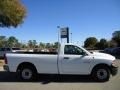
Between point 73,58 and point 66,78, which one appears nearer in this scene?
point 73,58

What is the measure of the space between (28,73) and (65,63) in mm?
1886

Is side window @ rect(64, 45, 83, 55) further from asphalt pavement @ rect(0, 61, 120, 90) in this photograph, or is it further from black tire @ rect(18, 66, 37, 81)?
black tire @ rect(18, 66, 37, 81)

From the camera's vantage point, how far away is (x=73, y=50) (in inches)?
524

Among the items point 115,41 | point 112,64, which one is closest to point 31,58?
point 112,64

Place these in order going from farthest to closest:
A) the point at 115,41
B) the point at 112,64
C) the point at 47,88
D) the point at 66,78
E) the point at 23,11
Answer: the point at 115,41, the point at 23,11, the point at 66,78, the point at 112,64, the point at 47,88

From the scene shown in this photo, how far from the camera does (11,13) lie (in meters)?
25.0

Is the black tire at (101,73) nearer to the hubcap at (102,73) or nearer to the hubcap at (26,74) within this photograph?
the hubcap at (102,73)

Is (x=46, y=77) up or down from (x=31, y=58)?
down

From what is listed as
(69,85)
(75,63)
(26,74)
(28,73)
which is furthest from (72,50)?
(26,74)

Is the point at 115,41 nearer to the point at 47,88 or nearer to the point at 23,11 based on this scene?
the point at 23,11

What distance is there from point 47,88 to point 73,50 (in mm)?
2860

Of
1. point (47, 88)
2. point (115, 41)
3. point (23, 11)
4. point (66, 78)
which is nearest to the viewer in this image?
point (47, 88)

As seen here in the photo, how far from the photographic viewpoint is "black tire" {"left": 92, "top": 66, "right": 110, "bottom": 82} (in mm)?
12844

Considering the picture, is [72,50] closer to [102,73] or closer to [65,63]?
[65,63]
